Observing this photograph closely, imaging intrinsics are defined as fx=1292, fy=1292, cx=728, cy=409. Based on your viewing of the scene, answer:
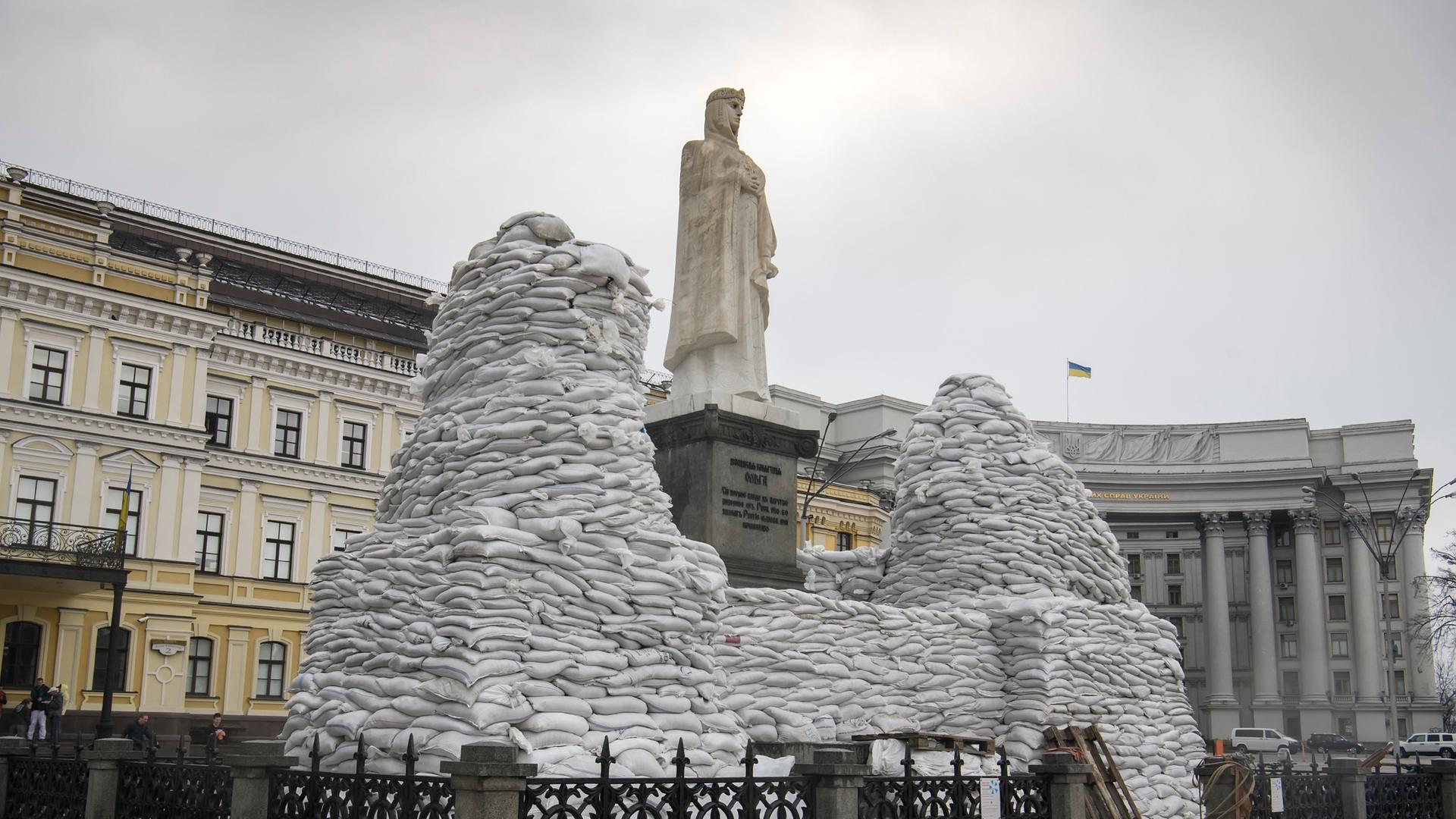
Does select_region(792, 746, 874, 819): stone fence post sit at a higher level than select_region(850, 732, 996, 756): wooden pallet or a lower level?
lower

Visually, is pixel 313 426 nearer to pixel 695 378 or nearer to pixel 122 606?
pixel 122 606

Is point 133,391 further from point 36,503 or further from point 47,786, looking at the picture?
point 47,786

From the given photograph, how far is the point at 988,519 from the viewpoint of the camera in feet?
39.5

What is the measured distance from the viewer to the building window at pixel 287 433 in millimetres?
35812

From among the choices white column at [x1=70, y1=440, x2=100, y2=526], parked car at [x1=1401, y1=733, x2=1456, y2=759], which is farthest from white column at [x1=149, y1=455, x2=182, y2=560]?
parked car at [x1=1401, y1=733, x2=1456, y2=759]

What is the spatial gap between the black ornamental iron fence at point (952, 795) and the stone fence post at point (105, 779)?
14.6 ft

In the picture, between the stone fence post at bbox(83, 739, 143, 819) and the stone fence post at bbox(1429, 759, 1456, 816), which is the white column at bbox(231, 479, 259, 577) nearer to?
the stone fence post at bbox(83, 739, 143, 819)

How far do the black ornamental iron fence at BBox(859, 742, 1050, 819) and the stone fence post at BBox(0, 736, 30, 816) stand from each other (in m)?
6.10

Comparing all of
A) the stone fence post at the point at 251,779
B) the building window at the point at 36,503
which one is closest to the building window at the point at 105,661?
the building window at the point at 36,503

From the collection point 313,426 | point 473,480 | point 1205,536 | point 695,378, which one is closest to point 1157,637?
point 695,378

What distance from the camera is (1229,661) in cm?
6431

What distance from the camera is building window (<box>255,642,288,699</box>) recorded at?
33844 millimetres

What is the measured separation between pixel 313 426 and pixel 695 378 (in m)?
26.6

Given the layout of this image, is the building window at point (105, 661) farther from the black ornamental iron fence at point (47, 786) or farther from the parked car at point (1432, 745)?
the parked car at point (1432, 745)
